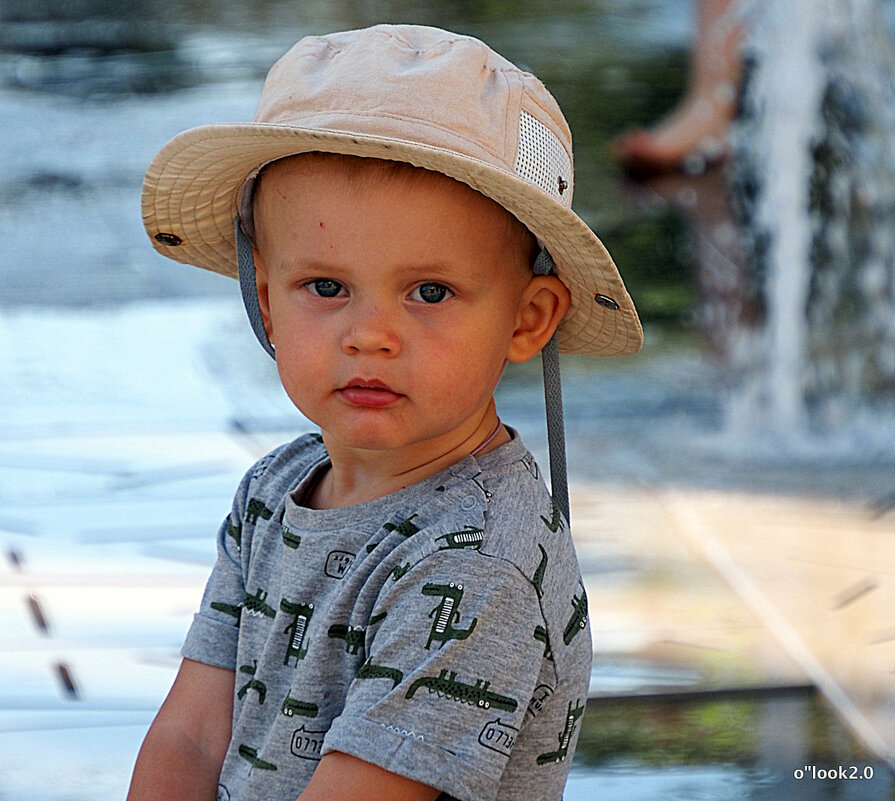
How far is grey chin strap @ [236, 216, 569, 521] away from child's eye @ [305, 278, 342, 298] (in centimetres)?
10

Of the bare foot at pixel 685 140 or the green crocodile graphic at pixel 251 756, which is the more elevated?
the bare foot at pixel 685 140

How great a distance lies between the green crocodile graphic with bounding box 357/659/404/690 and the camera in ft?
3.13

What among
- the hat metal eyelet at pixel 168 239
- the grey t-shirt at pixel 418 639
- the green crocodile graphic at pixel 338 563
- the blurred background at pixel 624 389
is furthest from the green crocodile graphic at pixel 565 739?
the blurred background at pixel 624 389

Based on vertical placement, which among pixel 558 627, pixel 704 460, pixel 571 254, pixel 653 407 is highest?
pixel 653 407

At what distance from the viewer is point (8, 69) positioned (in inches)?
166

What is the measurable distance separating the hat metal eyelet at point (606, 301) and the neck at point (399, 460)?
13 cm

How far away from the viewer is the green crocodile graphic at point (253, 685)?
42.9 inches

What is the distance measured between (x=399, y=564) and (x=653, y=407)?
92.2 inches

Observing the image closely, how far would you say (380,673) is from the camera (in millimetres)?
958

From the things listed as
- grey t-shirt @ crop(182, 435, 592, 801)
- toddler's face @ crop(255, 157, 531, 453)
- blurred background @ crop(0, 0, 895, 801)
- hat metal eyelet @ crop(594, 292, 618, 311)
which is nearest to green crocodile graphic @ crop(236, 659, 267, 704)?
grey t-shirt @ crop(182, 435, 592, 801)

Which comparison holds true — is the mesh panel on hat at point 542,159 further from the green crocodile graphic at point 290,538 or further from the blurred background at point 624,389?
the blurred background at point 624,389

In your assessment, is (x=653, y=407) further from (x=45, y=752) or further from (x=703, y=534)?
(x=45, y=752)

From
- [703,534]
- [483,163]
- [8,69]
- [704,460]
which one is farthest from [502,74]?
[8,69]

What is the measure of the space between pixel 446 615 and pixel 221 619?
33cm
